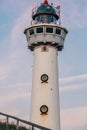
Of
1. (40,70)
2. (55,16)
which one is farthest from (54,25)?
(40,70)

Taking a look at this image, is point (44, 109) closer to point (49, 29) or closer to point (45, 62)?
point (45, 62)

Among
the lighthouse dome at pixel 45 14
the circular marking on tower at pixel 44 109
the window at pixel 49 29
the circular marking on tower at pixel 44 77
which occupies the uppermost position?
A: the lighthouse dome at pixel 45 14

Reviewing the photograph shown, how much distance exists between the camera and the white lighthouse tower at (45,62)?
3794cm

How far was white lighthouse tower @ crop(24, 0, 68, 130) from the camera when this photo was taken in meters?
37.9

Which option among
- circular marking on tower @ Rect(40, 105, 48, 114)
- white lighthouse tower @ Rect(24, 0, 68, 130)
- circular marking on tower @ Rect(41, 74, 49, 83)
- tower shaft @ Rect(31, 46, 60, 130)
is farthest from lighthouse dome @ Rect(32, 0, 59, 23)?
circular marking on tower @ Rect(40, 105, 48, 114)

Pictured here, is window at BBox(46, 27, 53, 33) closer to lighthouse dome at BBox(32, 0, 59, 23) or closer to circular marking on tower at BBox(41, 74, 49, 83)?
lighthouse dome at BBox(32, 0, 59, 23)

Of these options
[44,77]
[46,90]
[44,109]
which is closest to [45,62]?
[44,77]

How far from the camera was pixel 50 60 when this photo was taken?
39.7 meters

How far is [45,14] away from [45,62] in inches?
246

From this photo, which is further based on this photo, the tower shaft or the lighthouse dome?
the lighthouse dome

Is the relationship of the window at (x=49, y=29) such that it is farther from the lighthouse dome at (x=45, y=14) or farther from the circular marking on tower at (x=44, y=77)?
the circular marking on tower at (x=44, y=77)

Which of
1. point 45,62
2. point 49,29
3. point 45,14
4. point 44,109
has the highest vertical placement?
point 45,14

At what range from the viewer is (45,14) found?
41969 mm

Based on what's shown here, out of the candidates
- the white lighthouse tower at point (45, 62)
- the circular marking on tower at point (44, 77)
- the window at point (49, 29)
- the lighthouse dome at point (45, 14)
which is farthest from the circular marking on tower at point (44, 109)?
the lighthouse dome at point (45, 14)
